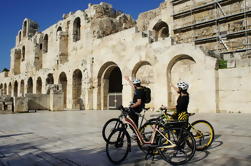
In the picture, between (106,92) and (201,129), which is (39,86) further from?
(201,129)

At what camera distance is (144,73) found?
53.4ft

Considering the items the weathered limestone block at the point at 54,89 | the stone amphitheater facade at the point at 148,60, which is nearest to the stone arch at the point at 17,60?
the stone amphitheater facade at the point at 148,60

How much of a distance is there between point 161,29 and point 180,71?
877 cm

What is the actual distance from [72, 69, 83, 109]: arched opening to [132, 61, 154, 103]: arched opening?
775 cm

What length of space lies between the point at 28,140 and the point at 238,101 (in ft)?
33.6

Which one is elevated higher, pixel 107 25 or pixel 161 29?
pixel 107 25

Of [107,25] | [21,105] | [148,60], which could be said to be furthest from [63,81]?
[148,60]

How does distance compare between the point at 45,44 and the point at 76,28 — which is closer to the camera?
the point at 76,28

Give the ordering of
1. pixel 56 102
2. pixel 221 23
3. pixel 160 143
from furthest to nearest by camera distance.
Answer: pixel 56 102, pixel 221 23, pixel 160 143

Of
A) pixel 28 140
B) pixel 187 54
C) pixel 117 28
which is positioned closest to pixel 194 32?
pixel 187 54

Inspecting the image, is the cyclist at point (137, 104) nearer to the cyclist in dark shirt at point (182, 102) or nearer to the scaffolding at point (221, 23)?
the cyclist in dark shirt at point (182, 102)

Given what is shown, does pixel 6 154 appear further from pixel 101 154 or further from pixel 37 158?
pixel 101 154

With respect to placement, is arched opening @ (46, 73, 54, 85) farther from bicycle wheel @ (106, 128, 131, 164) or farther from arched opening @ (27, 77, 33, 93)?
bicycle wheel @ (106, 128, 131, 164)

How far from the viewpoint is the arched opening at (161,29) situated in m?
21.2
